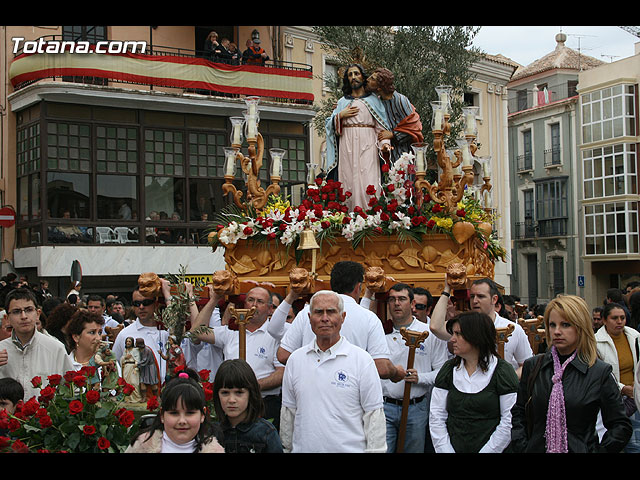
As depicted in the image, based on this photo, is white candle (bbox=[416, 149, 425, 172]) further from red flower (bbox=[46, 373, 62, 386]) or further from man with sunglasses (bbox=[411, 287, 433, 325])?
red flower (bbox=[46, 373, 62, 386])

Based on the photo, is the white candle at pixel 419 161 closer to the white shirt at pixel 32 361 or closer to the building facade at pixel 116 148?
the white shirt at pixel 32 361

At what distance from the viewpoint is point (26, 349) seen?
18.7 feet

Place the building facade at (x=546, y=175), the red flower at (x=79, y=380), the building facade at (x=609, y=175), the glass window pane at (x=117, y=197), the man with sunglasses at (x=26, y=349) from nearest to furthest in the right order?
the red flower at (x=79, y=380)
the man with sunglasses at (x=26, y=349)
the glass window pane at (x=117, y=197)
the building facade at (x=609, y=175)
the building facade at (x=546, y=175)

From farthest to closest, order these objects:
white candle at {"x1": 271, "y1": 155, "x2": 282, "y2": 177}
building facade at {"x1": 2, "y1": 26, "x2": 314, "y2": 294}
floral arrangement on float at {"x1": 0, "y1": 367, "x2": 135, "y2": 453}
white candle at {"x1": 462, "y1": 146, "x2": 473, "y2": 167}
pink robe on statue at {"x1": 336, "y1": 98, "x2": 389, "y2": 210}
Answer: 1. building facade at {"x1": 2, "y1": 26, "x2": 314, "y2": 294}
2. white candle at {"x1": 271, "y1": 155, "x2": 282, "y2": 177}
3. pink robe on statue at {"x1": 336, "y1": 98, "x2": 389, "y2": 210}
4. white candle at {"x1": 462, "y1": 146, "x2": 473, "y2": 167}
5. floral arrangement on float at {"x1": 0, "y1": 367, "x2": 135, "y2": 453}

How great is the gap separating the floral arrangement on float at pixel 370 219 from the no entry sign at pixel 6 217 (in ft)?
36.8

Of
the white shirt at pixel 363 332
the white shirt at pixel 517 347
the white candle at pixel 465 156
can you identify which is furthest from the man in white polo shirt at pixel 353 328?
the white candle at pixel 465 156

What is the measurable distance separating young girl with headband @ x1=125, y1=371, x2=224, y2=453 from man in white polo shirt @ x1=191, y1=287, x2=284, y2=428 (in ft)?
5.63

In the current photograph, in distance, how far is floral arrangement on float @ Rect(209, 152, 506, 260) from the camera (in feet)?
28.1

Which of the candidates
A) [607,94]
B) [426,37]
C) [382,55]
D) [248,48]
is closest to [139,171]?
[248,48]

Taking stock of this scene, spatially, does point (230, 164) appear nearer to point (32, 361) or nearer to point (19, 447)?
point (32, 361)

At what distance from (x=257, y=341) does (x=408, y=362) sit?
3.80ft

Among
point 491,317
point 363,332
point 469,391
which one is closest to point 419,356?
point 491,317

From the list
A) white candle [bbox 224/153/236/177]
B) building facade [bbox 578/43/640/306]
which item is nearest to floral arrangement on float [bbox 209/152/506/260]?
white candle [bbox 224/153/236/177]

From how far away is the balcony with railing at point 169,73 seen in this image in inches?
738
